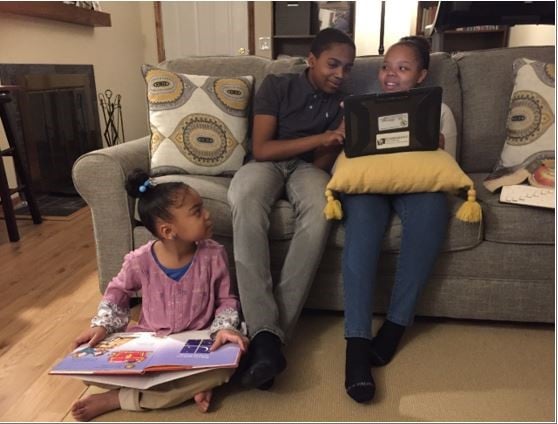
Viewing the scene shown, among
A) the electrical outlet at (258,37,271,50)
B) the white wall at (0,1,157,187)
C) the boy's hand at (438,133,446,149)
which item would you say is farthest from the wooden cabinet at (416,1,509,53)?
the boy's hand at (438,133,446,149)

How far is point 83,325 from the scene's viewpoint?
1.54 metres

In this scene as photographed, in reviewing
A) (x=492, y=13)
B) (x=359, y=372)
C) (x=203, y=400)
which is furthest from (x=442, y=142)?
(x=492, y=13)

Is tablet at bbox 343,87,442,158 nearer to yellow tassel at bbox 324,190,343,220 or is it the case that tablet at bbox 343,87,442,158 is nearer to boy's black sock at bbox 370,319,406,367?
yellow tassel at bbox 324,190,343,220

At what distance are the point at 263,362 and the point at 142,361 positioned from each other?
283 mm

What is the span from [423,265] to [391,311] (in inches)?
6.4

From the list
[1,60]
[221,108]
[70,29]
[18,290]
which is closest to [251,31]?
[70,29]

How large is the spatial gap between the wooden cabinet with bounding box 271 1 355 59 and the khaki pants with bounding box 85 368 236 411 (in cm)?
370

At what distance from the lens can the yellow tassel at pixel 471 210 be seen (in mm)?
1320

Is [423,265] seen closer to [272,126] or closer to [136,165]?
[272,126]

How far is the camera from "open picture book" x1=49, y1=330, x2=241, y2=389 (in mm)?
1062

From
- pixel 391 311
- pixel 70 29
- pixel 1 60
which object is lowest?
pixel 391 311

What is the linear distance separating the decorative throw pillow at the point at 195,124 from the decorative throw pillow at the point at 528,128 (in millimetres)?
908

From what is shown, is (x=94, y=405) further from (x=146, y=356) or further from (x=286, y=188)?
(x=286, y=188)

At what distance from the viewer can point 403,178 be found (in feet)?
4.34
